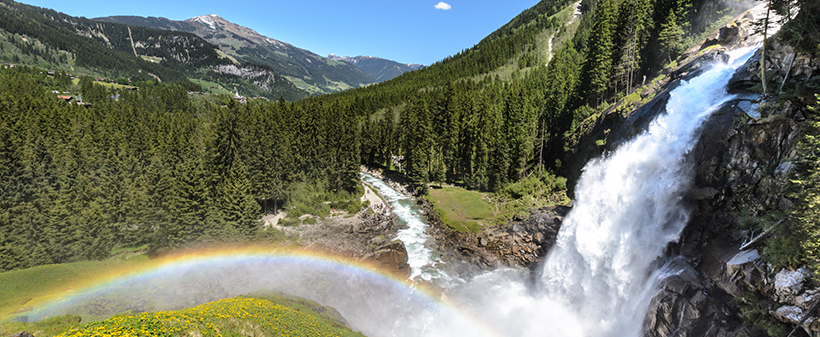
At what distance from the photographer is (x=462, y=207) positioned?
174 ft

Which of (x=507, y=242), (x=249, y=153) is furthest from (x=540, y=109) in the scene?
(x=249, y=153)

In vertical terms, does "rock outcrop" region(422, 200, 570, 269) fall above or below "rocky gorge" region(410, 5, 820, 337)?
below

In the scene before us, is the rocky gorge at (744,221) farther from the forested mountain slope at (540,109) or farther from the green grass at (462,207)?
the green grass at (462,207)

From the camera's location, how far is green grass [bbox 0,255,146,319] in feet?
87.7

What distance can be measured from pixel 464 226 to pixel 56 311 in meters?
42.0

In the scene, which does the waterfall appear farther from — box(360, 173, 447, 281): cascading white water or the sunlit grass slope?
the sunlit grass slope

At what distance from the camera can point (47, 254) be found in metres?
36.2

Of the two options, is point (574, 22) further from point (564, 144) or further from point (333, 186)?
point (333, 186)

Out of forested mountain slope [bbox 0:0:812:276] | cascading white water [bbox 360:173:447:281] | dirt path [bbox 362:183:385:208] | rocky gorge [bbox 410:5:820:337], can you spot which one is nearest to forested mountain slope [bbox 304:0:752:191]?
forested mountain slope [bbox 0:0:812:276]

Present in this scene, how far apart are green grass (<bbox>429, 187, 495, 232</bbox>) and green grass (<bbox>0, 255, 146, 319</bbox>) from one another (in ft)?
142

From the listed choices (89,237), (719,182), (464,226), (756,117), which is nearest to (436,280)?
(464,226)

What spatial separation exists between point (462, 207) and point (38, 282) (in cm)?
5065

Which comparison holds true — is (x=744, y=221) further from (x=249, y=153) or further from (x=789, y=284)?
(x=249, y=153)

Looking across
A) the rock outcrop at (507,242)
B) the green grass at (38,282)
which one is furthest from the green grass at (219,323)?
the rock outcrop at (507,242)
